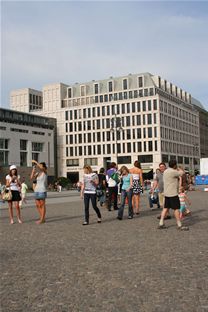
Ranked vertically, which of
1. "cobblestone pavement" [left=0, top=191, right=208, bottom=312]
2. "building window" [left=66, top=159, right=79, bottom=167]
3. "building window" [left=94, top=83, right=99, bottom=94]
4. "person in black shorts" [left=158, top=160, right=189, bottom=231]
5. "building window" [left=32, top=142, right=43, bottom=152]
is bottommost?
"cobblestone pavement" [left=0, top=191, right=208, bottom=312]

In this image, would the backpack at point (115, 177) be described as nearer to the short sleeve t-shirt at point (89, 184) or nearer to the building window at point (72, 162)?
the short sleeve t-shirt at point (89, 184)

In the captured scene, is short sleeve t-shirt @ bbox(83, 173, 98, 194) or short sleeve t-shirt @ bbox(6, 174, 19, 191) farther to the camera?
short sleeve t-shirt @ bbox(6, 174, 19, 191)

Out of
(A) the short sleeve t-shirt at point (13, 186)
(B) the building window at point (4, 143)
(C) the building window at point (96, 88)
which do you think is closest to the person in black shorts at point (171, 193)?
(A) the short sleeve t-shirt at point (13, 186)

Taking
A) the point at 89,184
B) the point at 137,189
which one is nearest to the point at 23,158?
the point at 137,189

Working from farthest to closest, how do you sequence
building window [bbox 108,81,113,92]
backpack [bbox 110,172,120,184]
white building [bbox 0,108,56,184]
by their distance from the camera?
building window [bbox 108,81,113,92] → white building [bbox 0,108,56,184] → backpack [bbox 110,172,120,184]

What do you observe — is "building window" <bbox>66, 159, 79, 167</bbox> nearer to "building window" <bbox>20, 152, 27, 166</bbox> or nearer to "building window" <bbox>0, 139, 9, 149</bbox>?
"building window" <bbox>20, 152, 27, 166</bbox>

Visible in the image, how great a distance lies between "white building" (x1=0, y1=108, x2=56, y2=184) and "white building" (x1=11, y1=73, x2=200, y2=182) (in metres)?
5.18

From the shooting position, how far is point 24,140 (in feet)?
305

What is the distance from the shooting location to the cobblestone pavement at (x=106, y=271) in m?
4.43

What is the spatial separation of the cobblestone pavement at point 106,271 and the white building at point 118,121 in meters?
82.9

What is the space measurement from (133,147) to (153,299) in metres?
92.3

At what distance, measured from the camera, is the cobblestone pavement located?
4.43m

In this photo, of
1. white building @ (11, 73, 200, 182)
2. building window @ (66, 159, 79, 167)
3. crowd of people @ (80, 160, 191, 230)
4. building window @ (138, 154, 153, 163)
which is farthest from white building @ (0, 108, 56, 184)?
crowd of people @ (80, 160, 191, 230)

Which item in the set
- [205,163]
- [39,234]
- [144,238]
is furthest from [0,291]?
[205,163]
